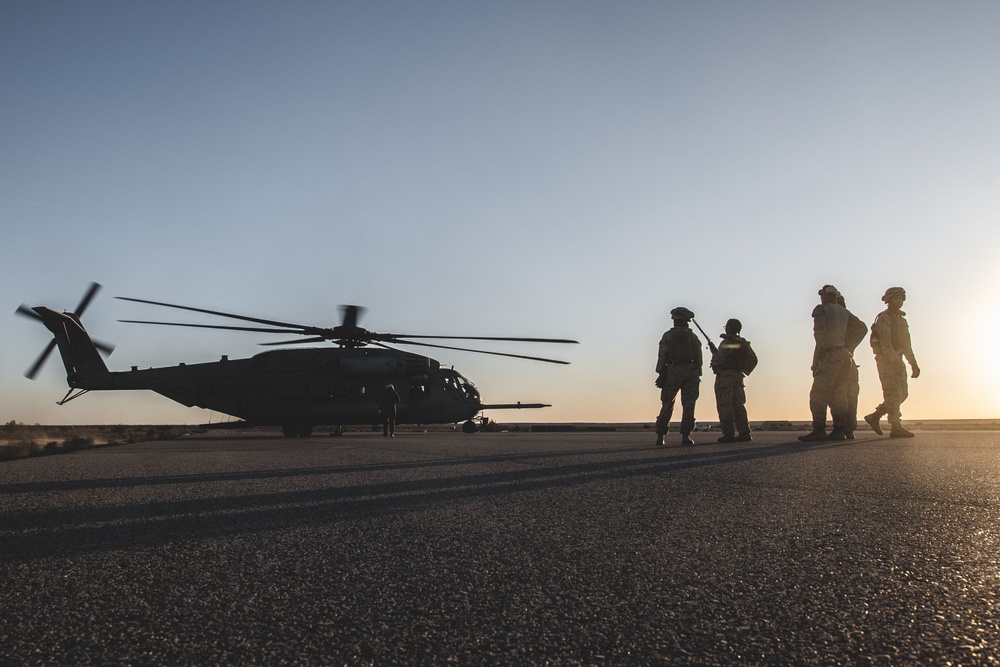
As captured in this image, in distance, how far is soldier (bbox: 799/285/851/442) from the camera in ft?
35.1

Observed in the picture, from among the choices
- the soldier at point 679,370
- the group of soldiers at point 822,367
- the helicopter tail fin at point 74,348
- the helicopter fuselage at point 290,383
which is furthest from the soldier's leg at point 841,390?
the helicopter tail fin at point 74,348

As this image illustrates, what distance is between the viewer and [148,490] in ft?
16.0

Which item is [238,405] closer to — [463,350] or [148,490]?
[463,350]

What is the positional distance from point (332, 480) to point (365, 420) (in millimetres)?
18353

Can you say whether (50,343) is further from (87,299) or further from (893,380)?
(893,380)

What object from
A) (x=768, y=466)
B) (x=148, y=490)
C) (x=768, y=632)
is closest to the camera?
(x=768, y=632)

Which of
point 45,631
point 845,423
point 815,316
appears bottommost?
point 45,631

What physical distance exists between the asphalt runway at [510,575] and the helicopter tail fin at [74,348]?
898 inches

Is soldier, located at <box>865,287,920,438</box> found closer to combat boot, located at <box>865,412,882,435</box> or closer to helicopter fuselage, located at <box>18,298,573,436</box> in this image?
combat boot, located at <box>865,412,882,435</box>

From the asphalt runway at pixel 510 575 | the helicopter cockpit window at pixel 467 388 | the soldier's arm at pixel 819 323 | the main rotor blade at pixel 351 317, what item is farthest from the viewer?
the helicopter cockpit window at pixel 467 388

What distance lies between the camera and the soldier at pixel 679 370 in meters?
11.4

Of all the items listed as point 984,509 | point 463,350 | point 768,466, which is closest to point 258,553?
point 984,509

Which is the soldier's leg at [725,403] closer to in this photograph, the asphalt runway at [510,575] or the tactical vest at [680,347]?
the tactical vest at [680,347]

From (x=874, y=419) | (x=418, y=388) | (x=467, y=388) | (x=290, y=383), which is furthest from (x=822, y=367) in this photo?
(x=290, y=383)
